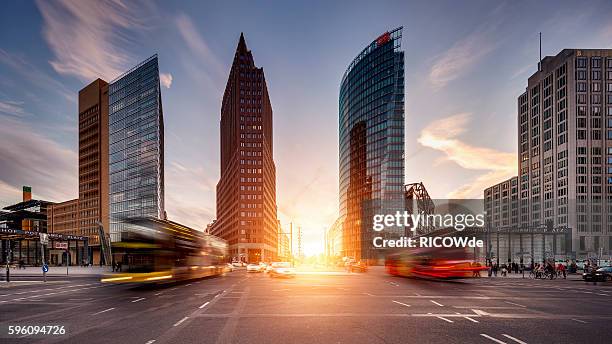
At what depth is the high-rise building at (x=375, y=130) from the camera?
499ft

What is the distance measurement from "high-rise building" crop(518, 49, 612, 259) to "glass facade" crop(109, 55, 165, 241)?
113 m

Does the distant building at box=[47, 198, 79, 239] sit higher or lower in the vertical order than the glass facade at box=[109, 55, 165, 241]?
lower

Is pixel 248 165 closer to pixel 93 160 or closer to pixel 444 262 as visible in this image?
pixel 93 160

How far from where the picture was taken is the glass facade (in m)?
138

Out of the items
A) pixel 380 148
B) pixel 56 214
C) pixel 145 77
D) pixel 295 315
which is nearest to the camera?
pixel 295 315

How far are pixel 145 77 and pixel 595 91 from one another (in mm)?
135301

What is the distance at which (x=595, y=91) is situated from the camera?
131625 millimetres

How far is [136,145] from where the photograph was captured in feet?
471

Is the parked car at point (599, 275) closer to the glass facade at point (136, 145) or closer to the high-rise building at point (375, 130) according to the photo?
the high-rise building at point (375, 130)

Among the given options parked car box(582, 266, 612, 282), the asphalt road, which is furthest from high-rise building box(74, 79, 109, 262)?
the asphalt road

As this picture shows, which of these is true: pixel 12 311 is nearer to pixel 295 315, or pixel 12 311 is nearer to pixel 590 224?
pixel 295 315

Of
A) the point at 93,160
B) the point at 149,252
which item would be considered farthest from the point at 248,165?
the point at 149,252

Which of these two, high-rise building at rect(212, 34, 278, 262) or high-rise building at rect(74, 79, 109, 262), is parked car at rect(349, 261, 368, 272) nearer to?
high-rise building at rect(212, 34, 278, 262)

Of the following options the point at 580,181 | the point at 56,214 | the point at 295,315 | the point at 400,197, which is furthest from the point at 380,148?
the point at 295,315
